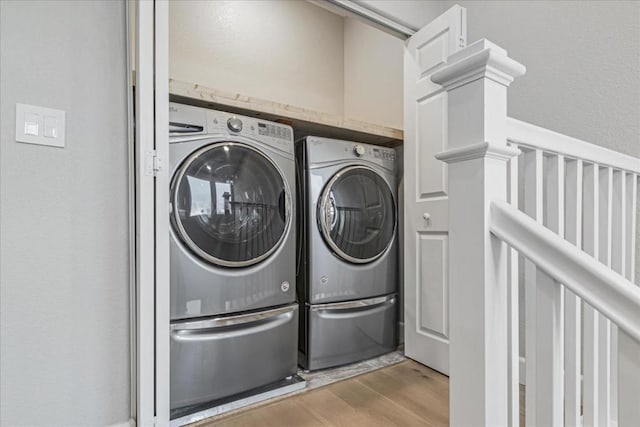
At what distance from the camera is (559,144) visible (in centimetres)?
81

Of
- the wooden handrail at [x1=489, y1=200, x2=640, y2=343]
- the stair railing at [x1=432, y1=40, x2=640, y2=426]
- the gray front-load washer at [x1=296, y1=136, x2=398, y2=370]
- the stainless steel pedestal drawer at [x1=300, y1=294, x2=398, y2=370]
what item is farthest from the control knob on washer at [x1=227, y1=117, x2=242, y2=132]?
the wooden handrail at [x1=489, y1=200, x2=640, y2=343]

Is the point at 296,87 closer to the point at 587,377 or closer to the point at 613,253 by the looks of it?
the point at 613,253

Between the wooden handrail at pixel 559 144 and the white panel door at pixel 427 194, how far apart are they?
0.82m

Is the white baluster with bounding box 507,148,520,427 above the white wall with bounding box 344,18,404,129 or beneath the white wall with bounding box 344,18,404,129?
beneath

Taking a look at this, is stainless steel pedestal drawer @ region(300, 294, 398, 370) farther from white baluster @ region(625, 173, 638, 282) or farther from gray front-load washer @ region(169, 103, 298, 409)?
white baluster @ region(625, 173, 638, 282)

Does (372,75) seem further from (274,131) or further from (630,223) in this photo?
(630,223)

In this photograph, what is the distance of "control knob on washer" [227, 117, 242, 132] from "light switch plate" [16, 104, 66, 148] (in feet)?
2.01

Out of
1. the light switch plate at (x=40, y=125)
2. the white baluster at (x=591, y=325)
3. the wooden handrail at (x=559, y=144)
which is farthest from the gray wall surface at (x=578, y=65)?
the light switch plate at (x=40, y=125)

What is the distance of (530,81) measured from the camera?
5.60 feet

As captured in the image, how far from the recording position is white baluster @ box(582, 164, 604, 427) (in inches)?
26.9

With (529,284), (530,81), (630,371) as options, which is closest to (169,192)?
(529,284)

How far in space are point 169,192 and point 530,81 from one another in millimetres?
1792

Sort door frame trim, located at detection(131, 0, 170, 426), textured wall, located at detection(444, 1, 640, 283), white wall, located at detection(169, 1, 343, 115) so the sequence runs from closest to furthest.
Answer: door frame trim, located at detection(131, 0, 170, 426) → textured wall, located at detection(444, 1, 640, 283) → white wall, located at detection(169, 1, 343, 115)

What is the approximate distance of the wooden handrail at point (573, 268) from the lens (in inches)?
18.7
